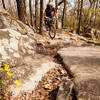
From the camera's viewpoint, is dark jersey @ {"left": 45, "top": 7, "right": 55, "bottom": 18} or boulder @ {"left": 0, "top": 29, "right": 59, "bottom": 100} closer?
boulder @ {"left": 0, "top": 29, "right": 59, "bottom": 100}

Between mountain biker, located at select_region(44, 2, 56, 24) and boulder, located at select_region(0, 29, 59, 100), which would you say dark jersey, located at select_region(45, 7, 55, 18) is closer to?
mountain biker, located at select_region(44, 2, 56, 24)

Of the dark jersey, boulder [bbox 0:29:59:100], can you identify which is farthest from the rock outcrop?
the dark jersey

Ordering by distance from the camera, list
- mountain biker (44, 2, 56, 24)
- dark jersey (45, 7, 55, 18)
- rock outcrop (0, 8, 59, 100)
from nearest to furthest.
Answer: rock outcrop (0, 8, 59, 100) < mountain biker (44, 2, 56, 24) < dark jersey (45, 7, 55, 18)

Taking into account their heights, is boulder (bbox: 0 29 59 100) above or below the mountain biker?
below

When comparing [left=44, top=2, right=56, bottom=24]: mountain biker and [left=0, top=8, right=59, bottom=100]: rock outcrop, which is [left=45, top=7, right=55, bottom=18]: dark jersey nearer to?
[left=44, top=2, right=56, bottom=24]: mountain biker

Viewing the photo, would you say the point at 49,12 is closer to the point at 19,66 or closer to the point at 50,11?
the point at 50,11

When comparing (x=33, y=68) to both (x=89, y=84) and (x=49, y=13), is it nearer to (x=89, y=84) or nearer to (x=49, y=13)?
(x=89, y=84)

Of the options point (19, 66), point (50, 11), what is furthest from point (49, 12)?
point (19, 66)

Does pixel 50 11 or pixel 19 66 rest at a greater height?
pixel 50 11

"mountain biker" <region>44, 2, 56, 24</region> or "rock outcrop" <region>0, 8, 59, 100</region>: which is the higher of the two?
"mountain biker" <region>44, 2, 56, 24</region>

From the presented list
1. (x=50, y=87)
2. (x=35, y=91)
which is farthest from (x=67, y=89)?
(x=35, y=91)

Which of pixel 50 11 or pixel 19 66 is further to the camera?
pixel 50 11

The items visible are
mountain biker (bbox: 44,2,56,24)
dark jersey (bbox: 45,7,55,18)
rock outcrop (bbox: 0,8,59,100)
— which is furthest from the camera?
dark jersey (bbox: 45,7,55,18)

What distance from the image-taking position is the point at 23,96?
1.58m
